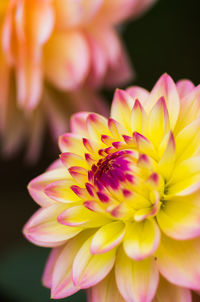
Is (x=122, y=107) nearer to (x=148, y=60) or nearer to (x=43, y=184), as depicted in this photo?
(x=43, y=184)

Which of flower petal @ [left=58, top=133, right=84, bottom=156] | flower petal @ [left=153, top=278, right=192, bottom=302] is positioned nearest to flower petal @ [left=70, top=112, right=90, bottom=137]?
flower petal @ [left=58, top=133, right=84, bottom=156]

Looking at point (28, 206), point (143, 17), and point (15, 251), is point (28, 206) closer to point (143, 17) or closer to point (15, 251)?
point (15, 251)

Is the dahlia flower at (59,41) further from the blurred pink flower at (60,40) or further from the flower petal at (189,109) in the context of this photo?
the flower petal at (189,109)

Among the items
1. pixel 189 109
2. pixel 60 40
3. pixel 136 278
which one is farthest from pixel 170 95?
pixel 60 40

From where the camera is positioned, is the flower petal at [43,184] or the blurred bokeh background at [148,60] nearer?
the flower petal at [43,184]

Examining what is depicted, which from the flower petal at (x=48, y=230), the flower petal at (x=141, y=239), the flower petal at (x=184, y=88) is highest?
the flower petal at (x=184, y=88)

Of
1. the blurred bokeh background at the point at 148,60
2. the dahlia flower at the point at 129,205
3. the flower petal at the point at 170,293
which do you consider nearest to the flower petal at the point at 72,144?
the dahlia flower at the point at 129,205

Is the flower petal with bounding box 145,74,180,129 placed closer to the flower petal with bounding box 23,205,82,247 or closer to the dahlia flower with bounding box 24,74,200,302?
the dahlia flower with bounding box 24,74,200,302

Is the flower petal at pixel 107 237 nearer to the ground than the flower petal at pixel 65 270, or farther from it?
farther from it
